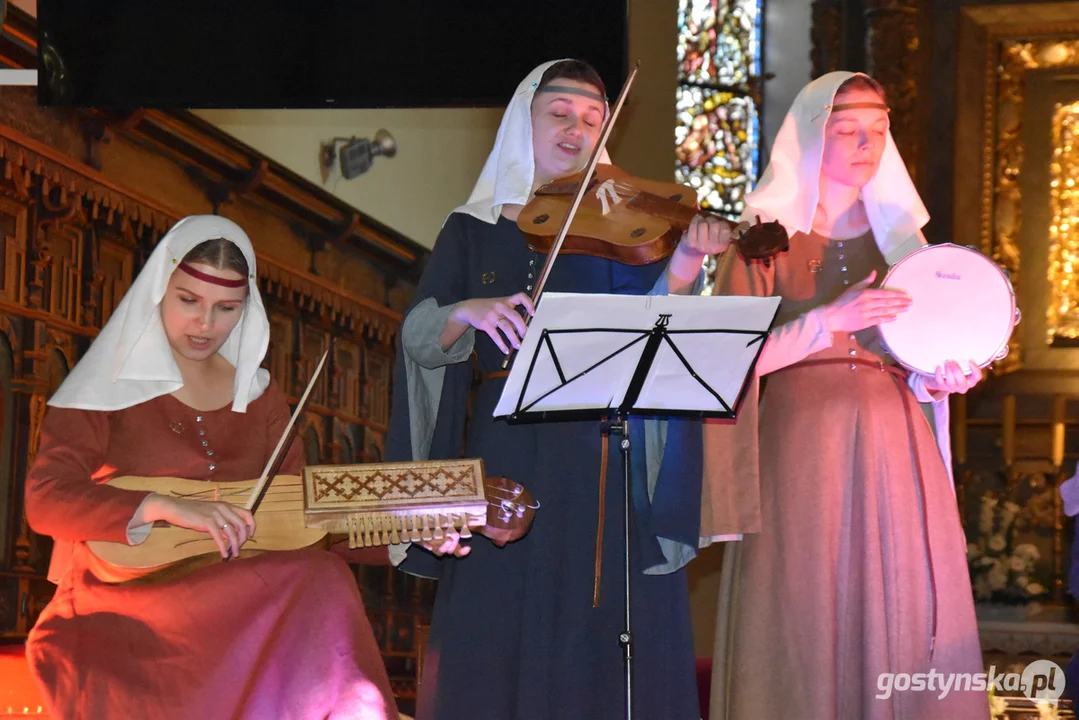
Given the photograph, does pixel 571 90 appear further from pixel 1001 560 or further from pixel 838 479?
pixel 1001 560

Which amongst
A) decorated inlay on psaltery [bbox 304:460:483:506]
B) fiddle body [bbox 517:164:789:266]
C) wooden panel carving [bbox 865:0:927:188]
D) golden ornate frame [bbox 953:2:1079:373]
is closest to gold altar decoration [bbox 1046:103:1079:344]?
golden ornate frame [bbox 953:2:1079:373]

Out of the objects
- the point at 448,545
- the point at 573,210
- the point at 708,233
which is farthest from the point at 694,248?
the point at 448,545

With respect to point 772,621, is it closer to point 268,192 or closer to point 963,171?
point 268,192

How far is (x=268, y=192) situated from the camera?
6902 mm

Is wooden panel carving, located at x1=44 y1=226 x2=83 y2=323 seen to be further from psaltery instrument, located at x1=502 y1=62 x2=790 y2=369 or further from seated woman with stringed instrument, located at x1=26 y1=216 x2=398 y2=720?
psaltery instrument, located at x1=502 y1=62 x2=790 y2=369

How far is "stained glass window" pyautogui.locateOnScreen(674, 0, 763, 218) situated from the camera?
31.6 ft

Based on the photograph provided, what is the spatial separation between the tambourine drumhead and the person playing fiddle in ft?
2.46

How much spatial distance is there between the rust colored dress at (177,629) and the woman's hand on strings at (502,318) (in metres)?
0.80

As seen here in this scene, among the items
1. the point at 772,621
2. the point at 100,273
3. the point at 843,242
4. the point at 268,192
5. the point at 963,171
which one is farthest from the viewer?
the point at 963,171

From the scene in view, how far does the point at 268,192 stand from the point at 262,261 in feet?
1.31

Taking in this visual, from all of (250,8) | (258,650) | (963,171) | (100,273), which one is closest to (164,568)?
(258,650)

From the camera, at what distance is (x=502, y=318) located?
3.73 metres

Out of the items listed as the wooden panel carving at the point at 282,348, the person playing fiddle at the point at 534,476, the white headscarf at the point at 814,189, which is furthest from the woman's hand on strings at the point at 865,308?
the wooden panel carving at the point at 282,348

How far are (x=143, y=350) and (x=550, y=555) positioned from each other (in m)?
1.35
